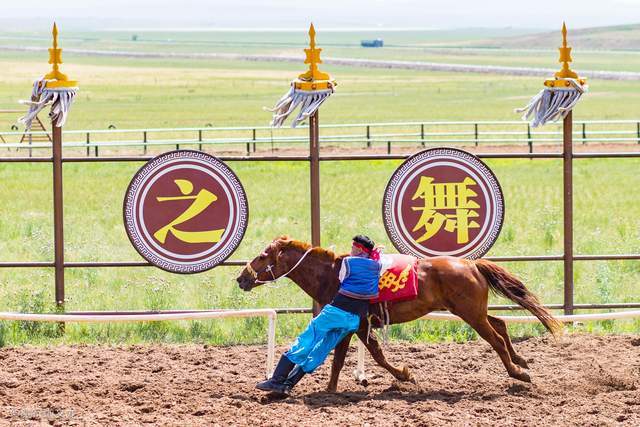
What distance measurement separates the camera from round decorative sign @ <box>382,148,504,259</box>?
38.1ft

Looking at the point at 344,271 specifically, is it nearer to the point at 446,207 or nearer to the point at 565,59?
the point at 446,207

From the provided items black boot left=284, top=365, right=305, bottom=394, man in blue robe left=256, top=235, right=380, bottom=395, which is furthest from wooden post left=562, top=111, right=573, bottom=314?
black boot left=284, top=365, right=305, bottom=394

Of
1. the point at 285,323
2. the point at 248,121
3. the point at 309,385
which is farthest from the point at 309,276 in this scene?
the point at 248,121

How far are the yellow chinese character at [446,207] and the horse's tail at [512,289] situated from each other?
2261mm

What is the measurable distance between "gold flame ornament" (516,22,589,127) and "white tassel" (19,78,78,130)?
4.41 metres

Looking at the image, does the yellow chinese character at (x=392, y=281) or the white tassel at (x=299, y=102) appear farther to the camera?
the white tassel at (x=299, y=102)

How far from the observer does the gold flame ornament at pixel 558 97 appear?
11594mm

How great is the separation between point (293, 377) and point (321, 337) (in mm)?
362

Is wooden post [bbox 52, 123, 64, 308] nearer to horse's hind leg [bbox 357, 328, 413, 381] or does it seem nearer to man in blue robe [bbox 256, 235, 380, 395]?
man in blue robe [bbox 256, 235, 380, 395]

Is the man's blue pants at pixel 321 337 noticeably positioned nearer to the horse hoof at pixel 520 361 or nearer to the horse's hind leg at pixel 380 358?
the horse's hind leg at pixel 380 358

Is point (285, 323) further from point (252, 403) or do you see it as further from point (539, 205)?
point (539, 205)

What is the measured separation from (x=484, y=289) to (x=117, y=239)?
10616 mm

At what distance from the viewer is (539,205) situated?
2358 centimetres

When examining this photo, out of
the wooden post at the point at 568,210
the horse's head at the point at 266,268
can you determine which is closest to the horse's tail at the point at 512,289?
the horse's head at the point at 266,268
